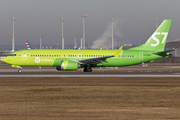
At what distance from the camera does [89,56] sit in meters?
49.7

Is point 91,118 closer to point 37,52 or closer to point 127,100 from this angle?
point 127,100

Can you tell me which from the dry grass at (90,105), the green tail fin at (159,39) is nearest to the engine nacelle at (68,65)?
the green tail fin at (159,39)

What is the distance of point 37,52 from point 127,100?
3082 cm

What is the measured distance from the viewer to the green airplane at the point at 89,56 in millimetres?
47750

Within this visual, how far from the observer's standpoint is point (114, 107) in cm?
1712

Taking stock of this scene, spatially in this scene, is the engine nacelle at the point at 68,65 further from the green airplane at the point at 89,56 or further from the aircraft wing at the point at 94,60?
the aircraft wing at the point at 94,60

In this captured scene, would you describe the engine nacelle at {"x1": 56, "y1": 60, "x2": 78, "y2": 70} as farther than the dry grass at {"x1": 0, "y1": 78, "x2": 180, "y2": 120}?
Yes

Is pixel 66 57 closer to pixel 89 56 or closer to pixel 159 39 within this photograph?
pixel 89 56

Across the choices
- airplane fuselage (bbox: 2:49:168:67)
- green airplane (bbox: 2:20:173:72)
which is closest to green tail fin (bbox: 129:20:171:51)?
green airplane (bbox: 2:20:173:72)

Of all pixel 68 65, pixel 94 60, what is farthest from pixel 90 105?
pixel 94 60

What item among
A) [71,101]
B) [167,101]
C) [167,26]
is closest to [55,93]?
[71,101]

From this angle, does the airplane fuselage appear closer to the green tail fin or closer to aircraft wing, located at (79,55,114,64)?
aircraft wing, located at (79,55,114,64)

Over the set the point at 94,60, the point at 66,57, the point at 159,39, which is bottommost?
the point at 94,60

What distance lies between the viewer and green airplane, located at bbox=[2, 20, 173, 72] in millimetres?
47750
